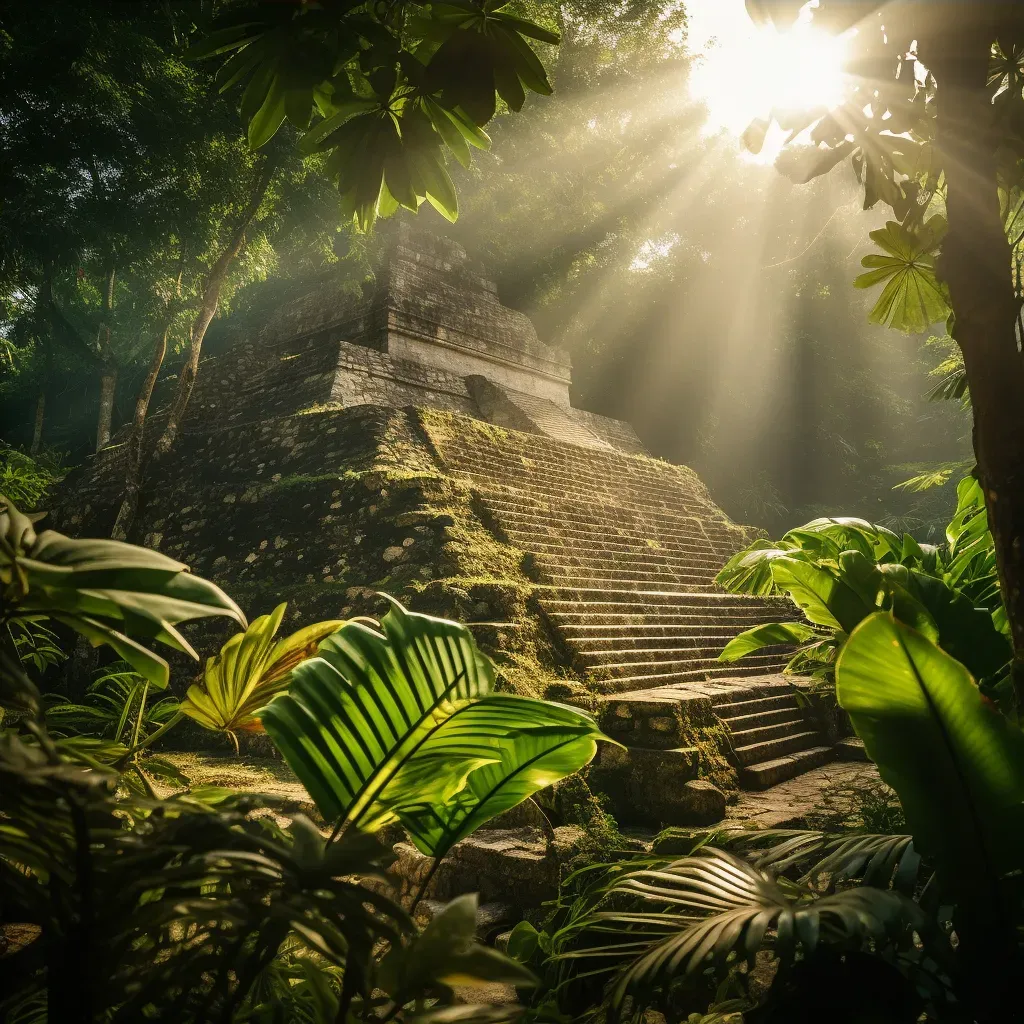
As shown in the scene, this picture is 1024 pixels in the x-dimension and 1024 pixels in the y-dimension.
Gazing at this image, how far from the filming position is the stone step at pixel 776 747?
188 inches

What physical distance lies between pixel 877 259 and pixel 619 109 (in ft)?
57.4

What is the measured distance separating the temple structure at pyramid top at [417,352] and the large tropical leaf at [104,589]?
30.9ft

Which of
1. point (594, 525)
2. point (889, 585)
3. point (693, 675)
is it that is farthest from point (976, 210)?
point (594, 525)

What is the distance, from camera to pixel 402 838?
3.17 meters

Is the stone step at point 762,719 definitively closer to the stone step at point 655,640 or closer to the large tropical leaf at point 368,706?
the stone step at point 655,640

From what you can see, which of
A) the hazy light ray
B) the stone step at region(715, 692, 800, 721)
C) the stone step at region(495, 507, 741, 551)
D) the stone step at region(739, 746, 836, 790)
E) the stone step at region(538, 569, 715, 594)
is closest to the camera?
the stone step at region(739, 746, 836, 790)

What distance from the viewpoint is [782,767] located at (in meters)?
4.71

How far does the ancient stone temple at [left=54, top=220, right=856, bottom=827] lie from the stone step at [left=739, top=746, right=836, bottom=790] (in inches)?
0.6

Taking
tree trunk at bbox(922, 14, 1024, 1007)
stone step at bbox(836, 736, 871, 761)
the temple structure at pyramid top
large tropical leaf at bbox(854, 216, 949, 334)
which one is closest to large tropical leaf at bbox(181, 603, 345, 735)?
tree trunk at bbox(922, 14, 1024, 1007)

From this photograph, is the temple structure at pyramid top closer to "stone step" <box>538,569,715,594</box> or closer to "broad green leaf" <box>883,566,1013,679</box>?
"stone step" <box>538,569,715,594</box>

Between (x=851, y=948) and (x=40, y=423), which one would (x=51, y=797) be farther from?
(x=40, y=423)

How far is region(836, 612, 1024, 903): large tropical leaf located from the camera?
3.23 feet

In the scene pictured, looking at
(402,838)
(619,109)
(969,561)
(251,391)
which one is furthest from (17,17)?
→ (619,109)

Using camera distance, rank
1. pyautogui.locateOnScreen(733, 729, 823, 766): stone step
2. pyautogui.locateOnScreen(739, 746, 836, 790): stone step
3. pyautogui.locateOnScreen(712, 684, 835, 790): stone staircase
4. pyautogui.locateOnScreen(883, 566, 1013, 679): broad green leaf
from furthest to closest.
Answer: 1. pyautogui.locateOnScreen(733, 729, 823, 766): stone step
2. pyautogui.locateOnScreen(712, 684, 835, 790): stone staircase
3. pyautogui.locateOnScreen(739, 746, 836, 790): stone step
4. pyautogui.locateOnScreen(883, 566, 1013, 679): broad green leaf
